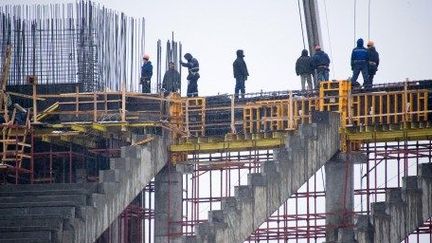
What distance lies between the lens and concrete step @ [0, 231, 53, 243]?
59.1 meters

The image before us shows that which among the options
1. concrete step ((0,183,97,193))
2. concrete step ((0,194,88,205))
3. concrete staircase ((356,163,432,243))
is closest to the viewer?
concrete staircase ((356,163,432,243))

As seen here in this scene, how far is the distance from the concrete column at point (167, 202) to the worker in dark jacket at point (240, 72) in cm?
343

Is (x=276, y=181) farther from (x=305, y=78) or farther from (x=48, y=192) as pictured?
(x=48, y=192)

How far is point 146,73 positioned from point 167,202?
4.46m

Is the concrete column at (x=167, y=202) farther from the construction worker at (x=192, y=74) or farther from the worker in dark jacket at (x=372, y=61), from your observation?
the worker in dark jacket at (x=372, y=61)

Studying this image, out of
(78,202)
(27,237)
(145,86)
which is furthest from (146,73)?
(27,237)

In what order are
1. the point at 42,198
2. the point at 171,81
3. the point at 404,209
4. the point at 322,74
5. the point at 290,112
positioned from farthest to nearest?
1. the point at 171,81
2. the point at 322,74
3. the point at 290,112
4. the point at 42,198
5. the point at 404,209

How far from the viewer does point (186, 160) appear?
6819cm

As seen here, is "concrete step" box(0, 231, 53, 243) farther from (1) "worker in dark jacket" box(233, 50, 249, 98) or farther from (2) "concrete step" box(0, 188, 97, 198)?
(1) "worker in dark jacket" box(233, 50, 249, 98)

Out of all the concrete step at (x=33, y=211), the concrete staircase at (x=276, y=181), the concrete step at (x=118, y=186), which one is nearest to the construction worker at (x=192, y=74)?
the concrete step at (x=118, y=186)

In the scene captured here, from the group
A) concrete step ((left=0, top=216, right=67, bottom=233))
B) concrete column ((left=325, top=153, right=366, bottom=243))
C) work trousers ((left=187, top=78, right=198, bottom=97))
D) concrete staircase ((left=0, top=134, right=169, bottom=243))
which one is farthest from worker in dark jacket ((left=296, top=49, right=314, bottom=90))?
concrete step ((left=0, top=216, right=67, bottom=233))

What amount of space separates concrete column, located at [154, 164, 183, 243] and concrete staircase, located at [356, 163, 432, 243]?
9626 mm

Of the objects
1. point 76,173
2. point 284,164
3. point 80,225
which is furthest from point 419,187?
point 76,173

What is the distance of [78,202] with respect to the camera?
205 ft
